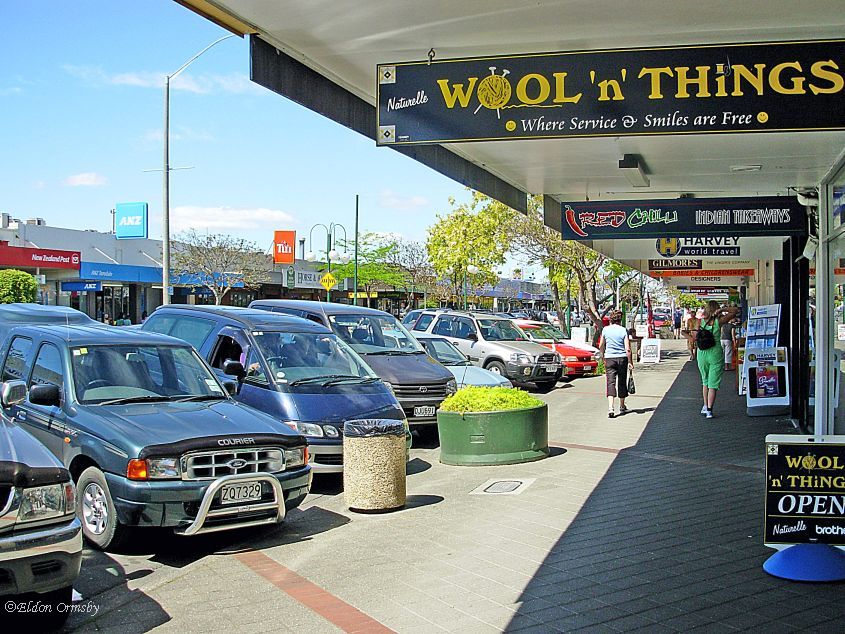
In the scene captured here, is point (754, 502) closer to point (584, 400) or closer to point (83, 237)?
point (584, 400)

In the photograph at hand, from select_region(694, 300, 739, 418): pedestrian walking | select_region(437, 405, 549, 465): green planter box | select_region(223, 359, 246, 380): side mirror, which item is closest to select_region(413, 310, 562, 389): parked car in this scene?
select_region(694, 300, 739, 418): pedestrian walking

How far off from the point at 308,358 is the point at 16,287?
2639 cm

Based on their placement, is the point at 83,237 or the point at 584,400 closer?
the point at 584,400

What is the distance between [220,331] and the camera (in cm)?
1080

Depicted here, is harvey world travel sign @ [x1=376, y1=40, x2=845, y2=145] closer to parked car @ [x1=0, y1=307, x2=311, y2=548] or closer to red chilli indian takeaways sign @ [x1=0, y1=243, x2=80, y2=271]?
parked car @ [x1=0, y1=307, x2=311, y2=548]

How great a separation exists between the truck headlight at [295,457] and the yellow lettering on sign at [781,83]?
472cm

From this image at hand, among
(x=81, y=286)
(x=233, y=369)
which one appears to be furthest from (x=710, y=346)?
(x=81, y=286)

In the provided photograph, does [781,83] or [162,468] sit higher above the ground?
[781,83]

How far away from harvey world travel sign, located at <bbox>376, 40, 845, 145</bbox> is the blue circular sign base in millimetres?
3051

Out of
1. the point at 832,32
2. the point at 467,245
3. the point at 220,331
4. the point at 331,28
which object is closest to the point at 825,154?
the point at 832,32

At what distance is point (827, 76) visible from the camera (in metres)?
5.48

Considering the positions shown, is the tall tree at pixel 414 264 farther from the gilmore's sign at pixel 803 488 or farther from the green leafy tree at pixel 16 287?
the gilmore's sign at pixel 803 488

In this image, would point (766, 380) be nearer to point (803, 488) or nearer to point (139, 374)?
point (803, 488)

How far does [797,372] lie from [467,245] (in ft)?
58.6
